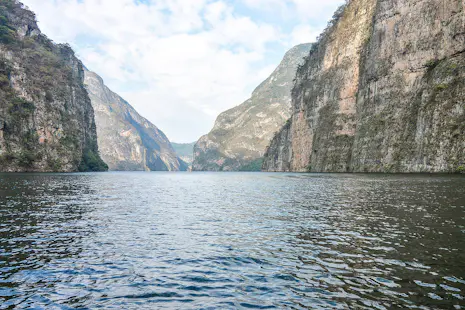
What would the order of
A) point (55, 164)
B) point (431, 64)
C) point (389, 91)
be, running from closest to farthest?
1. point (431, 64)
2. point (389, 91)
3. point (55, 164)

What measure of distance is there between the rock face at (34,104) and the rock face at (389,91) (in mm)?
93353

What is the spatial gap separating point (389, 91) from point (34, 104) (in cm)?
11085

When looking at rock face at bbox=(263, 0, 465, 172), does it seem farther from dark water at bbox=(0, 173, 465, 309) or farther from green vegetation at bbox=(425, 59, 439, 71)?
dark water at bbox=(0, 173, 465, 309)

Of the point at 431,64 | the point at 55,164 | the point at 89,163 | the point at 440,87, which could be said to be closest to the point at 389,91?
the point at 431,64

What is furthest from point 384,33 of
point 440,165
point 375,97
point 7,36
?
point 7,36

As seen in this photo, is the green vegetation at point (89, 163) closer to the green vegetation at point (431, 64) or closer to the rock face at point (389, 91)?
the rock face at point (389, 91)

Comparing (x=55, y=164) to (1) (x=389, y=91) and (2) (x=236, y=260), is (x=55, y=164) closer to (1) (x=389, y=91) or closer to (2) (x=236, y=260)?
(1) (x=389, y=91)

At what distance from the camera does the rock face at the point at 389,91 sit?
63188mm

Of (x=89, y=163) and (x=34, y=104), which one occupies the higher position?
(x=34, y=104)

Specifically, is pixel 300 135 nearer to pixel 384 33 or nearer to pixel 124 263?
pixel 384 33

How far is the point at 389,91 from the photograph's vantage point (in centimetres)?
8150

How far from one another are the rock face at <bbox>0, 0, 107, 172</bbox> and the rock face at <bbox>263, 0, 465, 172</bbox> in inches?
3675

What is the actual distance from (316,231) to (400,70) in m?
76.8

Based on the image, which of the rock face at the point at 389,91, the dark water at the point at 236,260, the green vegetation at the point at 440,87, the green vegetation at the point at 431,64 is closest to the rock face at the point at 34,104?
the dark water at the point at 236,260
